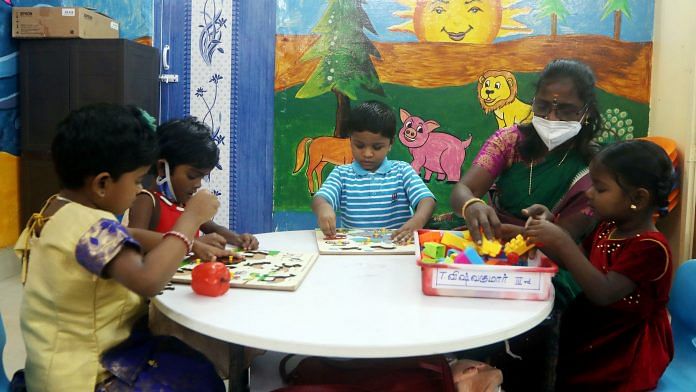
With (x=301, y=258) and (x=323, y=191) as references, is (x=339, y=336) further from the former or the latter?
(x=323, y=191)

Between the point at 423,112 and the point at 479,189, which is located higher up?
the point at 423,112

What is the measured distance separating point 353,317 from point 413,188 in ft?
4.15

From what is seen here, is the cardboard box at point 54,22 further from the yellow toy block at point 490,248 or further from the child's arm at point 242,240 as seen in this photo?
the yellow toy block at point 490,248

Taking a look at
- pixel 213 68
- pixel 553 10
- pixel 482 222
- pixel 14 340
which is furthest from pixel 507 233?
pixel 213 68

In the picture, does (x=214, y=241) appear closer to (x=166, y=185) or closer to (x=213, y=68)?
(x=166, y=185)

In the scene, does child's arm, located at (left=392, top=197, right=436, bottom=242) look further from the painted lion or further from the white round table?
the painted lion

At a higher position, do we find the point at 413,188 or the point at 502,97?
the point at 502,97

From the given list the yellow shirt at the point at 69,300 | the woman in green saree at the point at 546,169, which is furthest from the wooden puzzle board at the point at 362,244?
the yellow shirt at the point at 69,300

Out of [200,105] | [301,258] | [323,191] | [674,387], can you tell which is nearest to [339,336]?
[301,258]

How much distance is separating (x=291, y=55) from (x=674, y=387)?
3.51 metres

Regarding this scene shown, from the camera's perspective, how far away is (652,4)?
161 inches

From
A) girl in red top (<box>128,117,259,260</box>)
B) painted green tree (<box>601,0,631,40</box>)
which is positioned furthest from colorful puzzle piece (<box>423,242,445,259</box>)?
painted green tree (<box>601,0,631,40</box>)

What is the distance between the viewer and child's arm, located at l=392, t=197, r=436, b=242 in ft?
6.48

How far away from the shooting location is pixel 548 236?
1447 millimetres
